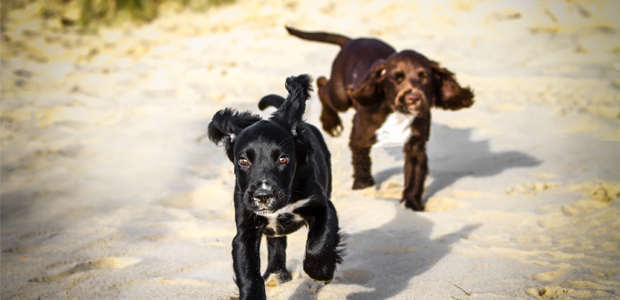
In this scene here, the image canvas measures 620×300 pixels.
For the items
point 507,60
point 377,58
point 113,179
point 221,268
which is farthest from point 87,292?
point 507,60

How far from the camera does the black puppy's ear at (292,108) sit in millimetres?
2838

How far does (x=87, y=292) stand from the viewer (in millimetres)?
3129

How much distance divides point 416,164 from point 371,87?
772mm

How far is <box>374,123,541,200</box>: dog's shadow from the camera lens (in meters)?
5.29

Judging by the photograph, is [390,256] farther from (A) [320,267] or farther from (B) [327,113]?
(B) [327,113]

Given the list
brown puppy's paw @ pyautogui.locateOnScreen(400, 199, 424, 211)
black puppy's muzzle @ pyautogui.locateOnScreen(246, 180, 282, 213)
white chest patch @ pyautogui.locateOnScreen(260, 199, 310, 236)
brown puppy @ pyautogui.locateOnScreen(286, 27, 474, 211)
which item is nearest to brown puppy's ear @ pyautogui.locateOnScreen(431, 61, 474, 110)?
brown puppy @ pyautogui.locateOnScreen(286, 27, 474, 211)

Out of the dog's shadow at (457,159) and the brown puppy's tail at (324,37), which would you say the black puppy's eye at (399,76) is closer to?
the dog's shadow at (457,159)

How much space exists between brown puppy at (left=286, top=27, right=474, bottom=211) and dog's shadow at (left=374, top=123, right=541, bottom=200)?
14.1 inches

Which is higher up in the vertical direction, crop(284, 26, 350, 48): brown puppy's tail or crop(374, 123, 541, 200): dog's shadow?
crop(284, 26, 350, 48): brown puppy's tail

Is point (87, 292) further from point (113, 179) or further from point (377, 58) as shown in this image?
point (377, 58)

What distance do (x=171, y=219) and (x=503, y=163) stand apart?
3.26 metres

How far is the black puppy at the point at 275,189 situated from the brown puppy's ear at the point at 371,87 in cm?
168

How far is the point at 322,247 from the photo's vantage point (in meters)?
2.68

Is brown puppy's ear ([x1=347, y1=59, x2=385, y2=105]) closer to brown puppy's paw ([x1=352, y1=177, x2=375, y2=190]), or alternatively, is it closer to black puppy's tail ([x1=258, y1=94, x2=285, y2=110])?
brown puppy's paw ([x1=352, y1=177, x2=375, y2=190])
